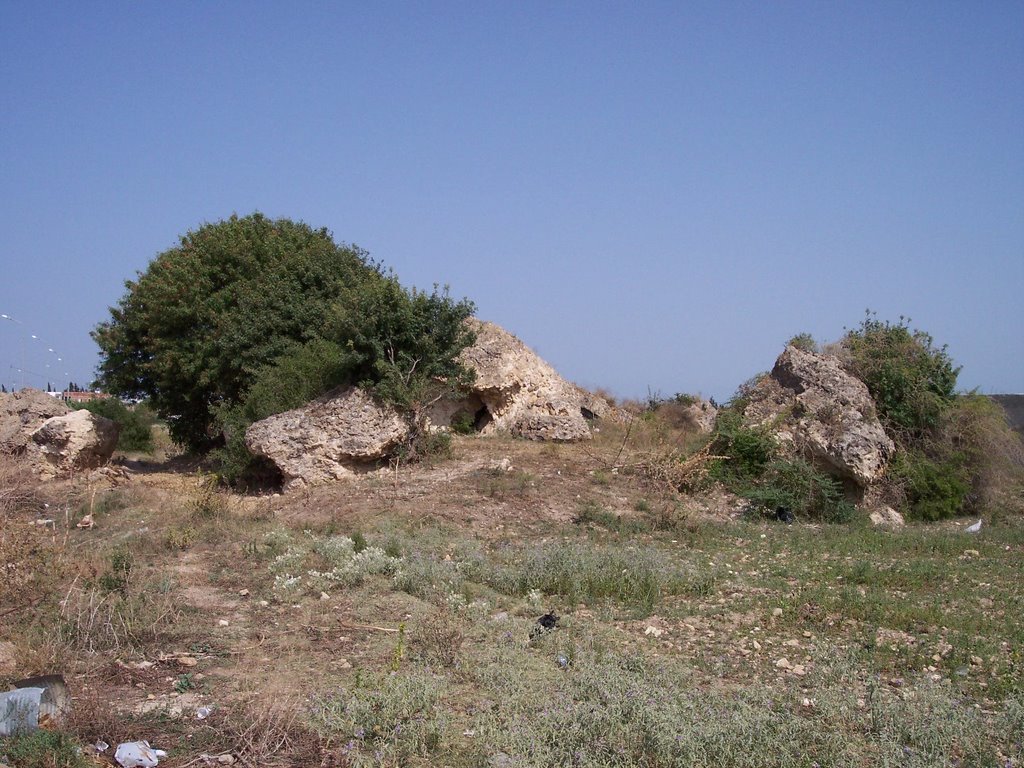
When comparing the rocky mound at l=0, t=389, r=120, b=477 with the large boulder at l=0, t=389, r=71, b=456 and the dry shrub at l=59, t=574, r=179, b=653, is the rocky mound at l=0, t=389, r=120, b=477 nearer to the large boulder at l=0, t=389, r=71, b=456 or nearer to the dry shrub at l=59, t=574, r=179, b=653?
the large boulder at l=0, t=389, r=71, b=456

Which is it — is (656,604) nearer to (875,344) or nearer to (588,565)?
(588,565)

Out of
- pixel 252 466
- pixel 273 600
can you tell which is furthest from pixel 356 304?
pixel 273 600

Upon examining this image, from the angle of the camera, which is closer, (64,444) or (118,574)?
(118,574)

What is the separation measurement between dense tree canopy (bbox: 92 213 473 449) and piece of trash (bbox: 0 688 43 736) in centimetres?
1004

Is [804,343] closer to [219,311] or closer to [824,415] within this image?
[824,415]

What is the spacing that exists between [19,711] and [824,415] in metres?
13.1

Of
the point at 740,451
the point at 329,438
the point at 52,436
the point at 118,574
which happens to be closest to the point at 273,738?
the point at 118,574

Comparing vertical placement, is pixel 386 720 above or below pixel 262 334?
below

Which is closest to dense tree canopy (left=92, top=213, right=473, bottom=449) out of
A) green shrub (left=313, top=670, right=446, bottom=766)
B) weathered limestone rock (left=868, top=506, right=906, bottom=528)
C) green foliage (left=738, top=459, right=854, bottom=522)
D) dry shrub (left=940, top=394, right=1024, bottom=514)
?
green foliage (left=738, top=459, right=854, bottom=522)

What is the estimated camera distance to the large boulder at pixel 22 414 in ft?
55.1

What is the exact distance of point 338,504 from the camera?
12.8m

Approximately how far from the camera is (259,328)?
17484 millimetres

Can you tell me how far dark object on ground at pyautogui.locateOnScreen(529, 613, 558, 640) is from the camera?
22.8 ft

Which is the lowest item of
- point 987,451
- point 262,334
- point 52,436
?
point 52,436
